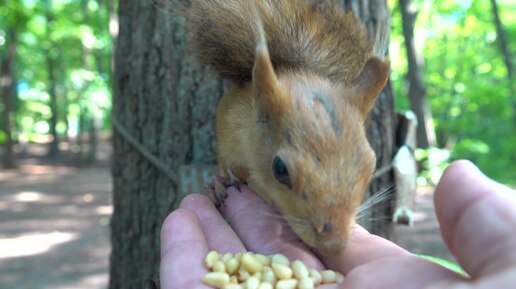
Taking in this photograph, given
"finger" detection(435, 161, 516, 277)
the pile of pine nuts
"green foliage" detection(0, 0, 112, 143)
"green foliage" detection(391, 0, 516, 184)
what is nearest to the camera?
"finger" detection(435, 161, 516, 277)

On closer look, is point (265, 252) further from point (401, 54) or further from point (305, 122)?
point (401, 54)

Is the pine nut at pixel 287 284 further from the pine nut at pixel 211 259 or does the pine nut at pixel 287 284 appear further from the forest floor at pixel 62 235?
the forest floor at pixel 62 235

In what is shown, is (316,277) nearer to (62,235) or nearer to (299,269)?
(299,269)

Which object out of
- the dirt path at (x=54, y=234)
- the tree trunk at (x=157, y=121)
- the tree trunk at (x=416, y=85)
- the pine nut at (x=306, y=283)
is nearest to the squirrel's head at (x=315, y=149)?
the pine nut at (x=306, y=283)

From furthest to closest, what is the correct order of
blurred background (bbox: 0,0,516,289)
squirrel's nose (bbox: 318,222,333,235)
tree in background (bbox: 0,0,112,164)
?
tree in background (bbox: 0,0,112,164) → blurred background (bbox: 0,0,516,289) → squirrel's nose (bbox: 318,222,333,235)

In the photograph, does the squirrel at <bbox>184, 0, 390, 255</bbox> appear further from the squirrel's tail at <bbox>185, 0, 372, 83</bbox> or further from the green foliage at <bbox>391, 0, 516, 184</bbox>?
the green foliage at <bbox>391, 0, 516, 184</bbox>

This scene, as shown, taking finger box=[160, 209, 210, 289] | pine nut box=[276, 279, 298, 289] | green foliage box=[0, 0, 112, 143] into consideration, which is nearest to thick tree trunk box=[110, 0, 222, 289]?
finger box=[160, 209, 210, 289]
